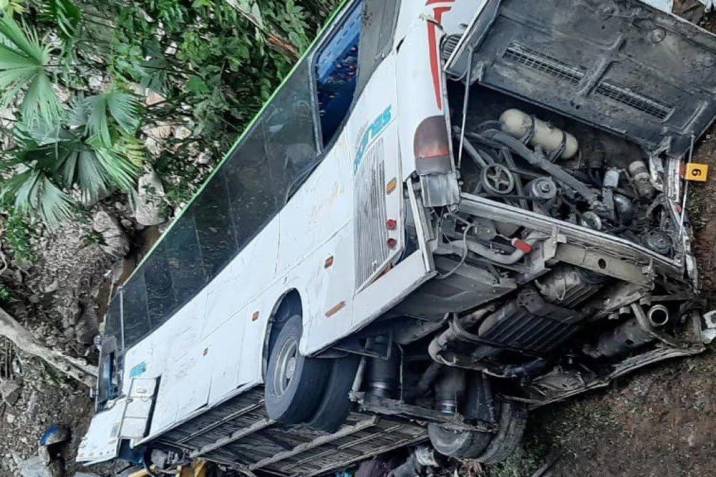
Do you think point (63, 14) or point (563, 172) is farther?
point (63, 14)

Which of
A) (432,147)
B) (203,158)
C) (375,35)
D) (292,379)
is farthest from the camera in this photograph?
(203,158)

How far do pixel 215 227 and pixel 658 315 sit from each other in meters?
4.05

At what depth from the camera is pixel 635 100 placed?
4422 mm

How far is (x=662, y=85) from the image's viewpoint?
14.3ft

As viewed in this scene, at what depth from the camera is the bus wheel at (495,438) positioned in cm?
539

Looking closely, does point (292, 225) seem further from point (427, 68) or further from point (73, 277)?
point (73, 277)

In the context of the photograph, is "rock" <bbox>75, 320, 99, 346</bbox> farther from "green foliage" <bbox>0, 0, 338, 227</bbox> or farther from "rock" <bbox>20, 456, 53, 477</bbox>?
"green foliage" <bbox>0, 0, 338, 227</bbox>

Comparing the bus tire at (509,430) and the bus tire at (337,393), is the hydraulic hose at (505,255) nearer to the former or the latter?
the bus tire at (337,393)

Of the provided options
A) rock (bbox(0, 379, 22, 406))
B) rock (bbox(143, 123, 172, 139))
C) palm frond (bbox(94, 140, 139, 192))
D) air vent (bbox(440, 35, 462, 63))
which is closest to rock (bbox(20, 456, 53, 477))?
rock (bbox(0, 379, 22, 406))

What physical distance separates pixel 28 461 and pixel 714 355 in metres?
11.7

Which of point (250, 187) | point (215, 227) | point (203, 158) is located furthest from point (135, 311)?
point (250, 187)

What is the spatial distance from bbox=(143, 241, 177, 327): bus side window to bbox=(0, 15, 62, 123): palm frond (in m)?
1.79

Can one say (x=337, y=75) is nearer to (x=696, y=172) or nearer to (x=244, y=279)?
(x=244, y=279)

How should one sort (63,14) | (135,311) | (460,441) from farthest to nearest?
(135,311)
(63,14)
(460,441)
